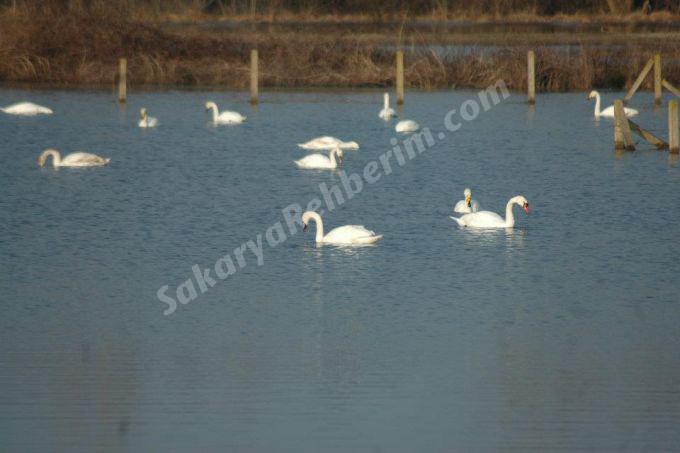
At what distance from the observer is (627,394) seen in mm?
9312

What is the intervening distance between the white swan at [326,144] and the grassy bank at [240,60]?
11045 mm

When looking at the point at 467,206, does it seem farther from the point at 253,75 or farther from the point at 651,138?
the point at 253,75

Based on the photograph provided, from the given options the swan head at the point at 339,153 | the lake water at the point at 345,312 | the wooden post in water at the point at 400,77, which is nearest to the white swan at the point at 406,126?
the lake water at the point at 345,312

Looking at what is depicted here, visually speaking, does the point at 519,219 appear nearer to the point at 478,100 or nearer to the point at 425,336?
the point at 425,336

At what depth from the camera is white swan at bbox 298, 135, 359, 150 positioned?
2392cm

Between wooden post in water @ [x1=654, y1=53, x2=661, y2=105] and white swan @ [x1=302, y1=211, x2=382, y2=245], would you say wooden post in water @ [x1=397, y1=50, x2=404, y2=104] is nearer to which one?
wooden post in water @ [x1=654, y1=53, x2=661, y2=105]

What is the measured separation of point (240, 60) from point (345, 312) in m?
26.0

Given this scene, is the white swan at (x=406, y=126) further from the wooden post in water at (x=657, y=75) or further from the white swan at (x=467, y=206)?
the white swan at (x=467, y=206)

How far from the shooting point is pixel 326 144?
23.9 m

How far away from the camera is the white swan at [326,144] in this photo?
23.9 metres

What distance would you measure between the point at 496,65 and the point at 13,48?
1330 centimetres

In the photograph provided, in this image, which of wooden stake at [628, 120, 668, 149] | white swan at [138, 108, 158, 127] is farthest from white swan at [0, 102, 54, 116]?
wooden stake at [628, 120, 668, 149]

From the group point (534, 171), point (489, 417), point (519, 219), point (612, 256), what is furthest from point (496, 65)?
point (489, 417)

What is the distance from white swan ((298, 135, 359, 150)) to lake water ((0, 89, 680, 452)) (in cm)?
90
